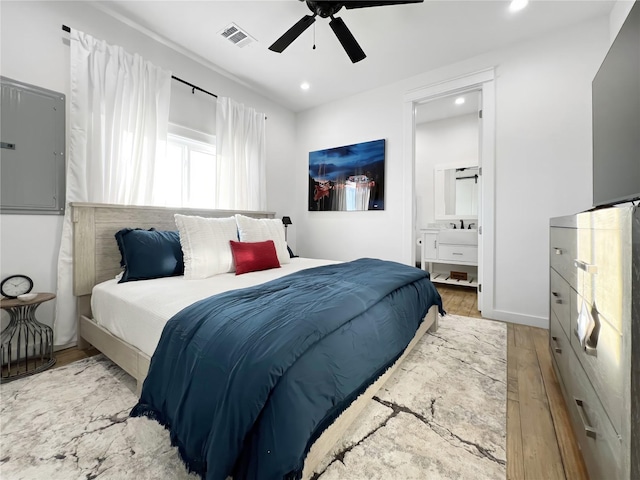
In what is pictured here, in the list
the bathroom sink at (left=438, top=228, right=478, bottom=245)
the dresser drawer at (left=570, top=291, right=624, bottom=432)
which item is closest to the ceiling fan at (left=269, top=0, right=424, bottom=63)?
the dresser drawer at (left=570, top=291, right=624, bottom=432)

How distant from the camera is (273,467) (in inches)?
31.2

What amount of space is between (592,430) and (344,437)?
0.92 m

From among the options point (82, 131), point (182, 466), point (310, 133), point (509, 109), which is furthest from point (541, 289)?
point (82, 131)

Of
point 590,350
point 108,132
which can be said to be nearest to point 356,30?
point 108,132

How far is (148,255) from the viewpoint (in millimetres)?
2084

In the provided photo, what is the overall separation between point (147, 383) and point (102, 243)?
1.55 meters

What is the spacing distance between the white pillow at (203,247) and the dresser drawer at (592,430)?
2.19 metres

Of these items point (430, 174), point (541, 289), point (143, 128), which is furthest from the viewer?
point (430, 174)

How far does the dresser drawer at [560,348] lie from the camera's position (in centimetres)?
135

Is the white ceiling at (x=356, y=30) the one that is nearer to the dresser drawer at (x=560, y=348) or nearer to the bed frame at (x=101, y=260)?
the bed frame at (x=101, y=260)

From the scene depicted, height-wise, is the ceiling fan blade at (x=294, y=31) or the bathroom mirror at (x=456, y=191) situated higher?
the ceiling fan blade at (x=294, y=31)

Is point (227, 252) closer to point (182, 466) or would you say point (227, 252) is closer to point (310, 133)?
point (182, 466)

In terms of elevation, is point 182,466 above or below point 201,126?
below

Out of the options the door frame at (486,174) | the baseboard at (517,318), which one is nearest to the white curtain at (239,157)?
the door frame at (486,174)
